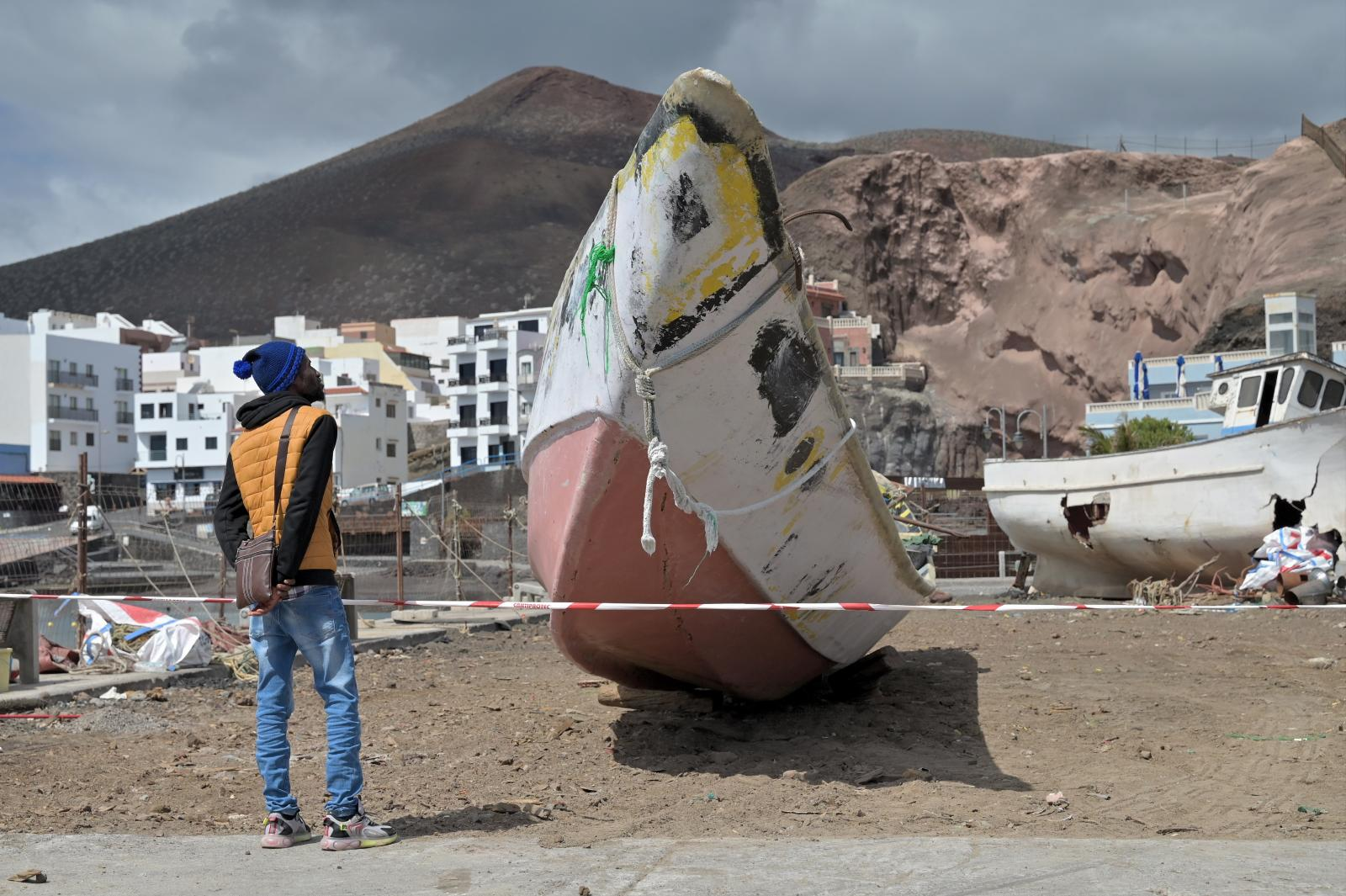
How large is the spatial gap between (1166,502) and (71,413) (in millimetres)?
59925

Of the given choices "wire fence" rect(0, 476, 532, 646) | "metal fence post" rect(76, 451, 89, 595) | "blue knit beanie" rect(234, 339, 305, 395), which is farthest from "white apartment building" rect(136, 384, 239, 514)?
"blue knit beanie" rect(234, 339, 305, 395)

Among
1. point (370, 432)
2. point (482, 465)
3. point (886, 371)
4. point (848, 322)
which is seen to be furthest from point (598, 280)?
point (848, 322)

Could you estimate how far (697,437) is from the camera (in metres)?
5.76

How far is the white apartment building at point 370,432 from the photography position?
197ft

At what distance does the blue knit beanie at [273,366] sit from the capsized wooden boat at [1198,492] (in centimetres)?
1374

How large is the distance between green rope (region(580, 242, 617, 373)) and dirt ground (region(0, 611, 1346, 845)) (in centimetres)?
198

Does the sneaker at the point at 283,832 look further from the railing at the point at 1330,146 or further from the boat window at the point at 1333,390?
the railing at the point at 1330,146

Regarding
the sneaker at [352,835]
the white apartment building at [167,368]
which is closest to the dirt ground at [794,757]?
the sneaker at [352,835]

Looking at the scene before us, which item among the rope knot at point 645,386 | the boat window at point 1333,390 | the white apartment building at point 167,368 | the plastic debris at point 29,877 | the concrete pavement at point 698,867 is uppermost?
the white apartment building at point 167,368

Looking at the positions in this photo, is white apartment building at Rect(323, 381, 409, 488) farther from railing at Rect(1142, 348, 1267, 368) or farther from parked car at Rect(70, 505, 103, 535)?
parked car at Rect(70, 505, 103, 535)

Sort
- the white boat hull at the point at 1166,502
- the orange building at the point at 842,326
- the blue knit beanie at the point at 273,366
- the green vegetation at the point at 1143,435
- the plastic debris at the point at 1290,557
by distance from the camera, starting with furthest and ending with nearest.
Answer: the orange building at the point at 842,326 < the green vegetation at the point at 1143,435 < the white boat hull at the point at 1166,502 < the plastic debris at the point at 1290,557 < the blue knit beanie at the point at 273,366

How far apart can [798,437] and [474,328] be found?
69583mm

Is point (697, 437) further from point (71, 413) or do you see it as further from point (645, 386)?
point (71, 413)

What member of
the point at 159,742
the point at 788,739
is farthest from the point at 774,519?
the point at 159,742
